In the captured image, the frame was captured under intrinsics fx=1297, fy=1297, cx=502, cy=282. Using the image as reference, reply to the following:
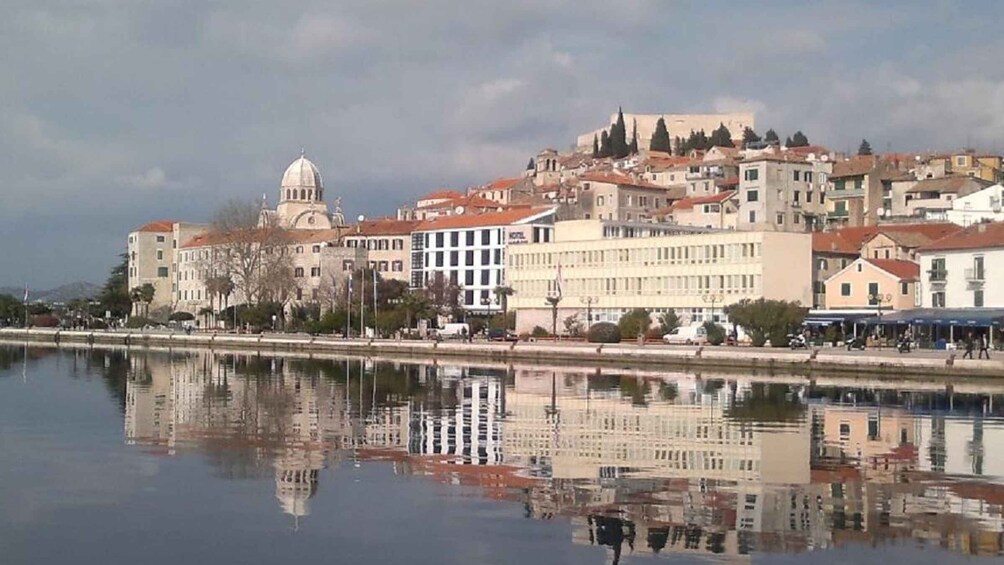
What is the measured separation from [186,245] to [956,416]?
12044cm

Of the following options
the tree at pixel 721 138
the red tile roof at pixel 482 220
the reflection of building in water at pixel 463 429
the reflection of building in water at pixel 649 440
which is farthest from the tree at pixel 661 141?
the reflection of building in water at pixel 649 440

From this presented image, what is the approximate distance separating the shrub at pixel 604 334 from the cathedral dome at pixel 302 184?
7292 centimetres

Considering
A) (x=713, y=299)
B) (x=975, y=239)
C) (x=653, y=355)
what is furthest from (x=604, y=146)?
(x=653, y=355)

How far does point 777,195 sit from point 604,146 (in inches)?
2914

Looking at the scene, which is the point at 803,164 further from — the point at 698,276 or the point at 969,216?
the point at 698,276

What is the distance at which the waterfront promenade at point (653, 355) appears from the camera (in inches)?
2168

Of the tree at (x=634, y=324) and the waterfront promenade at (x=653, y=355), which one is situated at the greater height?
the tree at (x=634, y=324)

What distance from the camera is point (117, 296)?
148 m

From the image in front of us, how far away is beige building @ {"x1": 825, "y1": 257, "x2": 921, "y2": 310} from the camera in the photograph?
249ft

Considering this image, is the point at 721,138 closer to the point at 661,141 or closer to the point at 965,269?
the point at 661,141

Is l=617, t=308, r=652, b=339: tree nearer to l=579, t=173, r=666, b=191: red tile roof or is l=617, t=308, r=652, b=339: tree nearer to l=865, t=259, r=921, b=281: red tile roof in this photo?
l=865, t=259, r=921, b=281: red tile roof

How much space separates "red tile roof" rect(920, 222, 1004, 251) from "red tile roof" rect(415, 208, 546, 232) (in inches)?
1522

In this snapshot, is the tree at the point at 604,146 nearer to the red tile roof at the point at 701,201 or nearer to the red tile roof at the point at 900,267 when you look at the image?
the red tile roof at the point at 701,201

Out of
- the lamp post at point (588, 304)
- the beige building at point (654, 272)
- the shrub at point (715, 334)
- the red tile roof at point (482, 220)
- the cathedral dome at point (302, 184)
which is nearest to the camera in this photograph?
the shrub at point (715, 334)
